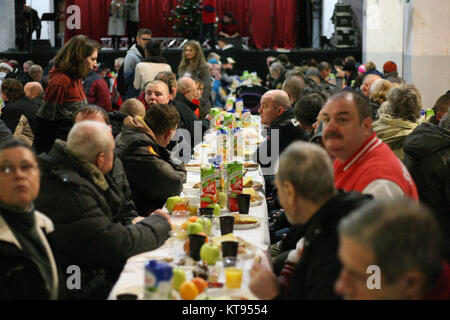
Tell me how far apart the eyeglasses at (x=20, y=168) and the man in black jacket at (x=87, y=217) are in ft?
1.15

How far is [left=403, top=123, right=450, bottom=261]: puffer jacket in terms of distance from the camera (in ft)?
12.4

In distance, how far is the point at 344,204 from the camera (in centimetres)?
214

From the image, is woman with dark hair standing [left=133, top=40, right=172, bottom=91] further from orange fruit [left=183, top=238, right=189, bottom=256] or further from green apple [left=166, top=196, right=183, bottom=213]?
orange fruit [left=183, top=238, right=189, bottom=256]

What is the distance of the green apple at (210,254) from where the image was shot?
263 cm

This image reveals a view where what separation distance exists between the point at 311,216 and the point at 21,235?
3.43ft

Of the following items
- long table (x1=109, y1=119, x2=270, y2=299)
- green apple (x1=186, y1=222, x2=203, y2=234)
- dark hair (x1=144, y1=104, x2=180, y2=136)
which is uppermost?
dark hair (x1=144, y1=104, x2=180, y2=136)

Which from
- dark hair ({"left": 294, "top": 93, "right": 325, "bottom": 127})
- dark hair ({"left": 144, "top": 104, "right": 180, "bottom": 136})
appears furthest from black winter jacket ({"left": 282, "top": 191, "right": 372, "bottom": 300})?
dark hair ({"left": 294, "top": 93, "right": 325, "bottom": 127})

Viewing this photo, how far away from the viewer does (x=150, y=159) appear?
4055 millimetres

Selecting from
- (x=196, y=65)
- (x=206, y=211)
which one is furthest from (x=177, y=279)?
(x=196, y=65)

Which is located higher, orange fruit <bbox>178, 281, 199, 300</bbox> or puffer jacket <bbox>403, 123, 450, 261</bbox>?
puffer jacket <bbox>403, 123, 450, 261</bbox>

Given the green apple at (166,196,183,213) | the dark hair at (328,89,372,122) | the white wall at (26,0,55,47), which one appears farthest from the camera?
the white wall at (26,0,55,47)

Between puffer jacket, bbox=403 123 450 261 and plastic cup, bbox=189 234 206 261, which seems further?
puffer jacket, bbox=403 123 450 261

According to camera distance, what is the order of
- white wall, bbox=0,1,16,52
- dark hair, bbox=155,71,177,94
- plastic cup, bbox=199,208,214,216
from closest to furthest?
plastic cup, bbox=199,208,214,216 < dark hair, bbox=155,71,177,94 < white wall, bbox=0,1,16,52

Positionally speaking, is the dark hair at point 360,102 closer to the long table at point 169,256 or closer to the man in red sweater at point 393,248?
the long table at point 169,256
